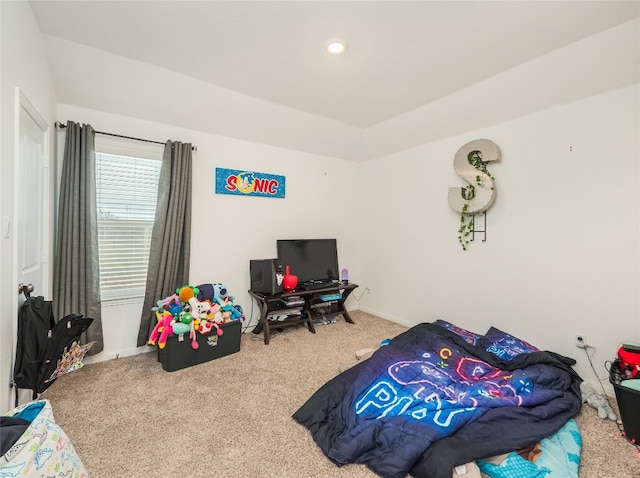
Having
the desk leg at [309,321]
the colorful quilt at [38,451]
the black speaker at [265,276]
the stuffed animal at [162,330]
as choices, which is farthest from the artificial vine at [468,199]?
the colorful quilt at [38,451]

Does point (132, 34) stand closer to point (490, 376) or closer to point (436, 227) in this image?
point (436, 227)

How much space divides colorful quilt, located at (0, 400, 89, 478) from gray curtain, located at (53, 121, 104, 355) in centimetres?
146

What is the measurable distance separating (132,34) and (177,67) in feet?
1.42

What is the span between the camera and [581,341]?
243 centimetres

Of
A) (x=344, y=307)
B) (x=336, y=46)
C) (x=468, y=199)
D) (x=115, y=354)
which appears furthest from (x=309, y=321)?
(x=336, y=46)

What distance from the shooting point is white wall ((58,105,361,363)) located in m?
2.85

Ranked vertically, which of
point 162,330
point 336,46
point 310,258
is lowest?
point 162,330

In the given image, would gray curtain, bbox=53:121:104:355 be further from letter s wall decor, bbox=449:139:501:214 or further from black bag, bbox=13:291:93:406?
letter s wall decor, bbox=449:139:501:214

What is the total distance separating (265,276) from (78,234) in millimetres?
1752

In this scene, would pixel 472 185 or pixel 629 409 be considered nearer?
pixel 629 409

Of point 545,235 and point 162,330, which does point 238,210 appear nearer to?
point 162,330

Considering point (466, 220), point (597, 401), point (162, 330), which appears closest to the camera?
point (597, 401)

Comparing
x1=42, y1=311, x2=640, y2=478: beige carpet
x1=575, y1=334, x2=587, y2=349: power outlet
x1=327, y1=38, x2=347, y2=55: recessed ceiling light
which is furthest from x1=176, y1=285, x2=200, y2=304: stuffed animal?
x1=575, y1=334, x2=587, y2=349: power outlet

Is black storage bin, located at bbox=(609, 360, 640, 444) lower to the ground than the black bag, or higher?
lower
